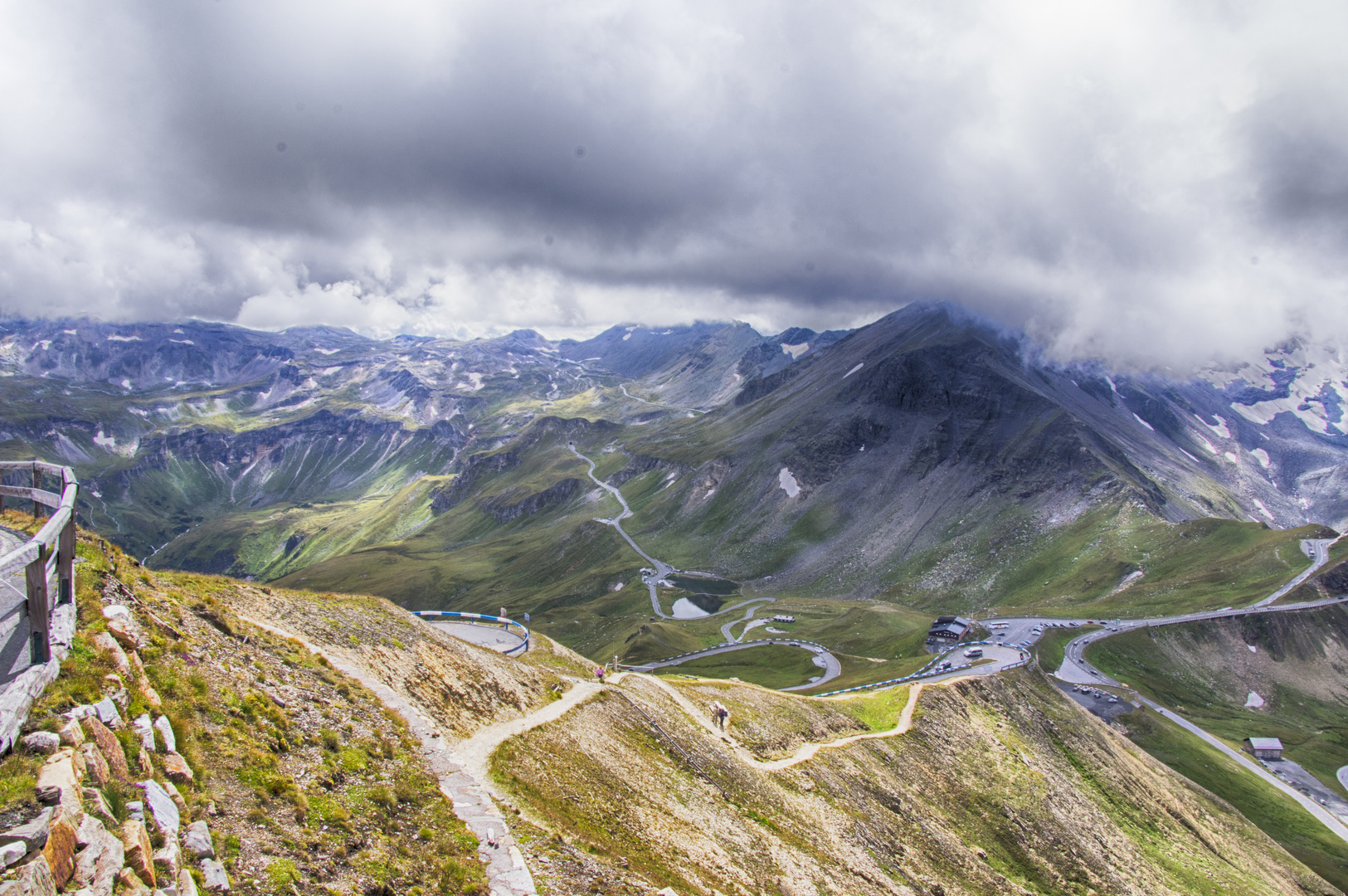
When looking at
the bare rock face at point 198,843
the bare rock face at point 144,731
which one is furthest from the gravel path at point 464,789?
the bare rock face at point 144,731

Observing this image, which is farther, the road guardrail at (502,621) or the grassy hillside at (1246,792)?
the grassy hillside at (1246,792)

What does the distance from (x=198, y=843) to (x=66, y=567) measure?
9990mm

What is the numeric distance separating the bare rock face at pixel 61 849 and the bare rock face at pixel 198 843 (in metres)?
3.59

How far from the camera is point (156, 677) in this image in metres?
21.1

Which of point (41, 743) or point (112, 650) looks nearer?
point (41, 743)

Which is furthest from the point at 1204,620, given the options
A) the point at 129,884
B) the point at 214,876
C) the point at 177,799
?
the point at 129,884

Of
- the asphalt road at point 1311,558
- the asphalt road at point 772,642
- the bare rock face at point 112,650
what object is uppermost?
the bare rock face at point 112,650

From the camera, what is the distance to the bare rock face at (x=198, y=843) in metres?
15.1

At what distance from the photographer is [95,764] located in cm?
1439

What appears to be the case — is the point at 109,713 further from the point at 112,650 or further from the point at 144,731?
the point at 112,650

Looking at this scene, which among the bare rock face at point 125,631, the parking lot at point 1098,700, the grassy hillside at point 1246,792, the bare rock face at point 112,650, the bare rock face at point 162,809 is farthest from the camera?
the parking lot at point 1098,700

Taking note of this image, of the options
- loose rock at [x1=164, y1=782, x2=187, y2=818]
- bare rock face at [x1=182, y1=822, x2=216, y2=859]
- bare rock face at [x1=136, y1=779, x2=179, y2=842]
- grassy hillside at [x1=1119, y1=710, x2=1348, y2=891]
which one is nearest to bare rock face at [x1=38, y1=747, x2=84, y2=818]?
bare rock face at [x1=136, y1=779, x2=179, y2=842]

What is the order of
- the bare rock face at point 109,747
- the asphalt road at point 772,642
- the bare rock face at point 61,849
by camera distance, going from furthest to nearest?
the asphalt road at point 772,642 < the bare rock face at point 109,747 < the bare rock face at point 61,849

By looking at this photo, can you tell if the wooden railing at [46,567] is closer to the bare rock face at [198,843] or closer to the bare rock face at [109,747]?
the bare rock face at [109,747]
